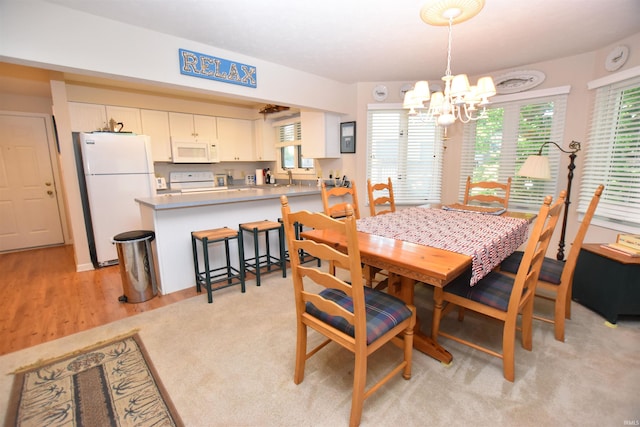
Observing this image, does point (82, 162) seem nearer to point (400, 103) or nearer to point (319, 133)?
point (319, 133)

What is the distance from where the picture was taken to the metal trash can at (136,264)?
256 cm

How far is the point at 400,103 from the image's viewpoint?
12.6ft

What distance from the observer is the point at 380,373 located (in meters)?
1.68

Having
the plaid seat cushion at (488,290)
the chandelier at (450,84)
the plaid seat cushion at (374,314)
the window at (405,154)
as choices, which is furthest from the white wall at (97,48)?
the plaid seat cushion at (488,290)

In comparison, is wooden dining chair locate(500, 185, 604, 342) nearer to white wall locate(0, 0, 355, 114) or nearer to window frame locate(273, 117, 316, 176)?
white wall locate(0, 0, 355, 114)

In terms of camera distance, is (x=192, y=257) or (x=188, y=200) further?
(x=192, y=257)

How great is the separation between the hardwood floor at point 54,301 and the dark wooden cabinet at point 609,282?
11.6 feet

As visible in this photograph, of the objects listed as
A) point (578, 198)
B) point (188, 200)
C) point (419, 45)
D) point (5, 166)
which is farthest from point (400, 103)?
point (5, 166)

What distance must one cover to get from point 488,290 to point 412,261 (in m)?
0.68

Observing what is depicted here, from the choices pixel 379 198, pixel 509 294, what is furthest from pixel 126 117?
pixel 509 294

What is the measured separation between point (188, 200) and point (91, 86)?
2590 mm

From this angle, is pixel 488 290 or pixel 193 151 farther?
pixel 193 151

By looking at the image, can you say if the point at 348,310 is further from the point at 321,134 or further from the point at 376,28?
the point at 321,134

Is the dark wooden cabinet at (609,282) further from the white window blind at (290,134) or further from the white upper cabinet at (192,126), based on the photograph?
the white upper cabinet at (192,126)
